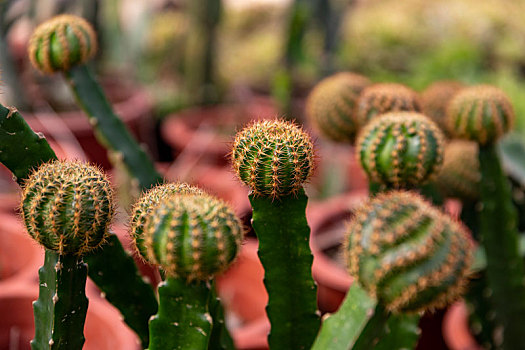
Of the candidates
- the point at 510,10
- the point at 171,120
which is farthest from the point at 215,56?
the point at 510,10

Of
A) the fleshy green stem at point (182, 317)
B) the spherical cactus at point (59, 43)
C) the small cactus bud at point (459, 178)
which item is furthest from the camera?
the small cactus bud at point (459, 178)

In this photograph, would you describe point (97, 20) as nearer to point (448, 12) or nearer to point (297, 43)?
point (297, 43)

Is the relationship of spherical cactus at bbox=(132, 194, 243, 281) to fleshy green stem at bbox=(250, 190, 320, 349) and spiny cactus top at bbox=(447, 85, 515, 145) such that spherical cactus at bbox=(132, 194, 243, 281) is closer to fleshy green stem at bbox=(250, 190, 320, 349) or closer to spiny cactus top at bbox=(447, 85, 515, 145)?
fleshy green stem at bbox=(250, 190, 320, 349)

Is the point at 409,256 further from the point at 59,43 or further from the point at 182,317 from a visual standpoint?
the point at 59,43

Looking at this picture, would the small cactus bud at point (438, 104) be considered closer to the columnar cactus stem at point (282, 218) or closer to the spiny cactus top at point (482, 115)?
the spiny cactus top at point (482, 115)

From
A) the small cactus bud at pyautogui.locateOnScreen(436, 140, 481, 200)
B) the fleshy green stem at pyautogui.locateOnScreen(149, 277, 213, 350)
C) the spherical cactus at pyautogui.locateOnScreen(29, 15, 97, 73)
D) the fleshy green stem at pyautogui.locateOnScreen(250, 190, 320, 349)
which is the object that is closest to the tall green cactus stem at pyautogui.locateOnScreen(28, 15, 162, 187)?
the spherical cactus at pyautogui.locateOnScreen(29, 15, 97, 73)

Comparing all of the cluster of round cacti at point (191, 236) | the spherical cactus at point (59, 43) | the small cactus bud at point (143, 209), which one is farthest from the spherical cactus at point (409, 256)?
the spherical cactus at point (59, 43)
